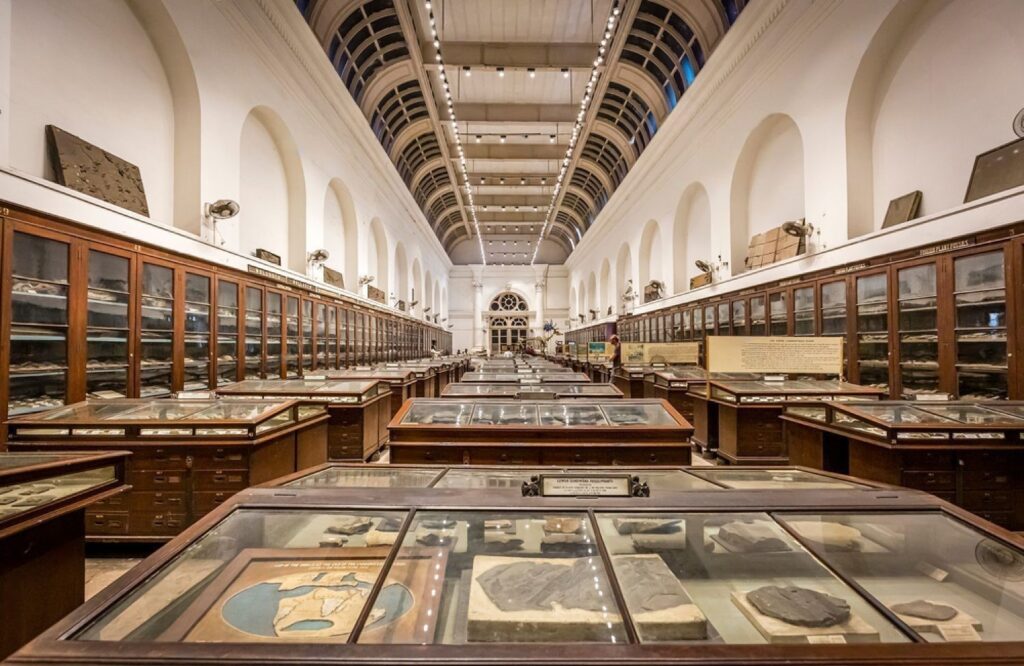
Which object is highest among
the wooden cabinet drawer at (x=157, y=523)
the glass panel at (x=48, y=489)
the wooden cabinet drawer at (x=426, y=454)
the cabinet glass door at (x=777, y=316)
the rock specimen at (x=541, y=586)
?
the cabinet glass door at (x=777, y=316)

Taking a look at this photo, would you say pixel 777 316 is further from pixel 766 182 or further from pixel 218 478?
pixel 218 478

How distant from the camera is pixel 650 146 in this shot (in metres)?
14.7

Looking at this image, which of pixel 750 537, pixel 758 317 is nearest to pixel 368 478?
pixel 750 537

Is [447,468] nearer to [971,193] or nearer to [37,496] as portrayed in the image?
[37,496]

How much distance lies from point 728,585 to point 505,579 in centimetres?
77

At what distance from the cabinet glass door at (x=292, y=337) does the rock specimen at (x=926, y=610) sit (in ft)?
32.7

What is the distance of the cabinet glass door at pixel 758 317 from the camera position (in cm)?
974

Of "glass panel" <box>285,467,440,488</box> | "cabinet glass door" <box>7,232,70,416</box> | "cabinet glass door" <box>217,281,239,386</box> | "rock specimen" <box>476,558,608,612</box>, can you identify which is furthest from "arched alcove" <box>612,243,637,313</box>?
"rock specimen" <box>476,558,608,612</box>

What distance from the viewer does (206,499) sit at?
12.3 ft

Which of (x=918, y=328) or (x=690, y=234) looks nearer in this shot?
(x=918, y=328)

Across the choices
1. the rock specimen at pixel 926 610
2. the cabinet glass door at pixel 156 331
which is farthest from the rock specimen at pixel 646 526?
the cabinet glass door at pixel 156 331

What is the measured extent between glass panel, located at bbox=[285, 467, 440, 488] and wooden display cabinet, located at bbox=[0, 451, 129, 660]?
3.63 ft

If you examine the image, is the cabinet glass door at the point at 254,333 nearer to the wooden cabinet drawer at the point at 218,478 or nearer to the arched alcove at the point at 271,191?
the arched alcove at the point at 271,191

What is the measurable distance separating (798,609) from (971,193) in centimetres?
697
